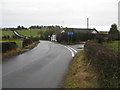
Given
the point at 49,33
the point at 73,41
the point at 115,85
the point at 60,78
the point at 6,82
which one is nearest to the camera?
the point at 115,85

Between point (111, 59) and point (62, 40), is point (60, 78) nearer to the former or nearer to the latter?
point (111, 59)

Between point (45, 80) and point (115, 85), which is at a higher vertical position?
point (115, 85)

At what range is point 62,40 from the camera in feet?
160

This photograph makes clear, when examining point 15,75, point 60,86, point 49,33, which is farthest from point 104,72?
point 49,33

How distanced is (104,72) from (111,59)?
0.50m

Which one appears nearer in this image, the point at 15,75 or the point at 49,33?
the point at 15,75

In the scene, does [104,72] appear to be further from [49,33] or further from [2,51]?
[49,33]

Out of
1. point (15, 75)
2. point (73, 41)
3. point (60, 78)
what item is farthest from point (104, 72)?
point (73, 41)

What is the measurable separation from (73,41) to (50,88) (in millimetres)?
40946

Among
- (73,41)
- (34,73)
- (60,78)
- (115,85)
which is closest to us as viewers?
(115,85)

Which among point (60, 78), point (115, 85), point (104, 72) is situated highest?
point (104, 72)

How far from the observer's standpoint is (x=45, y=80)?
26.1ft

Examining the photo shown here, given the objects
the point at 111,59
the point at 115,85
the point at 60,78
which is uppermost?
the point at 111,59

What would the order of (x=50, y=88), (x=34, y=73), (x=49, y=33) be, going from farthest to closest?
1. (x=49, y=33)
2. (x=34, y=73)
3. (x=50, y=88)
